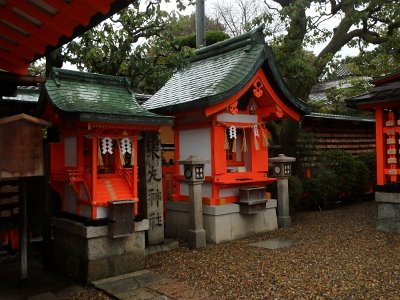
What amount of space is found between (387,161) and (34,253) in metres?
9.83

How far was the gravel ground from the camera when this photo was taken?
6.12m

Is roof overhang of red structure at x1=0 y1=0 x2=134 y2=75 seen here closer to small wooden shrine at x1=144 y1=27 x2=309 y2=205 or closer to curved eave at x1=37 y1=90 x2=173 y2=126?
curved eave at x1=37 y1=90 x2=173 y2=126

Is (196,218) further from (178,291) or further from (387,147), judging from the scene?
(387,147)

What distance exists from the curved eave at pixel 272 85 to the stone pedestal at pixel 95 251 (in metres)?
3.29

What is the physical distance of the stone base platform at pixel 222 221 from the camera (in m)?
9.70

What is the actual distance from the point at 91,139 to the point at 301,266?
192 inches

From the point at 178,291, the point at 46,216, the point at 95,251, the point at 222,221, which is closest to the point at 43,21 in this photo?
the point at 95,251

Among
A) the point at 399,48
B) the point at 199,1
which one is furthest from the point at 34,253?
the point at 399,48

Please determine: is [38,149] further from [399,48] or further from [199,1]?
[399,48]

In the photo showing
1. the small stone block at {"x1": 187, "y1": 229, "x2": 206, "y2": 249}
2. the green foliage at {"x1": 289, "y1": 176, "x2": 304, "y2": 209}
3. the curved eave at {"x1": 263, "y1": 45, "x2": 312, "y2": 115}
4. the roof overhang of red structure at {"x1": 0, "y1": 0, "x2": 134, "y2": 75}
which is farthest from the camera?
the green foliage at {"x1": 289, "y1": 176, "x2": 304, "y2": 209}

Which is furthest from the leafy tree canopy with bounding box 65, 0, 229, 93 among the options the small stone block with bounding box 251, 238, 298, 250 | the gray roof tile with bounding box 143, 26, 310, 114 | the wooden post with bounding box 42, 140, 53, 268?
the small stone block with bounding box 251, 238, 298, 250

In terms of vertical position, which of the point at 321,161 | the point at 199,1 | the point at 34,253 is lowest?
the point at 34,253

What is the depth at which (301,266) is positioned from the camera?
7.39 metres

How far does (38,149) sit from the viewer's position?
18.2ft
